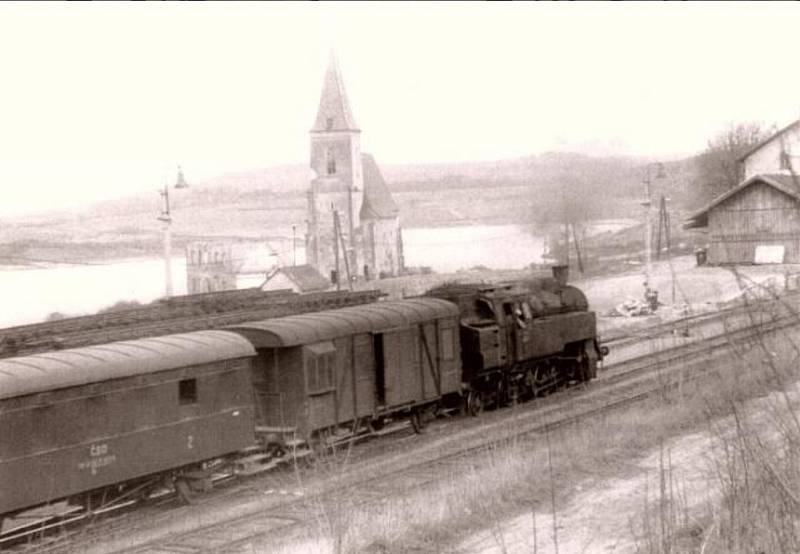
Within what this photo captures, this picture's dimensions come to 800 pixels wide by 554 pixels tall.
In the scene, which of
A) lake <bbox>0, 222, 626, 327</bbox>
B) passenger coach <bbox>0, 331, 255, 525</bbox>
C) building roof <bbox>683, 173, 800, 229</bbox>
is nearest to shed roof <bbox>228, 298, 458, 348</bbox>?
passenger coach <bbox>0, 331, 255, 525</bbox>

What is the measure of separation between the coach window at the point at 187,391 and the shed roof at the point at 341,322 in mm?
2175

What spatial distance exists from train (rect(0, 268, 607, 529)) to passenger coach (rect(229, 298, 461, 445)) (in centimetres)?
3

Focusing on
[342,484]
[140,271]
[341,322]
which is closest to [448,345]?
[341,322]

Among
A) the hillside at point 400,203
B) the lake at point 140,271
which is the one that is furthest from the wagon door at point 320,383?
the lake at point 140,271

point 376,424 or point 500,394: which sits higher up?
point 376,424

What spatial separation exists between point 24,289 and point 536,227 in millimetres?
32704

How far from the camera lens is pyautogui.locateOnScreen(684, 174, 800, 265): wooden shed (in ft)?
153

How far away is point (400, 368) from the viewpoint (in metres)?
19.6

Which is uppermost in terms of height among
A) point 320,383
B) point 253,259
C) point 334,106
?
point 334,106

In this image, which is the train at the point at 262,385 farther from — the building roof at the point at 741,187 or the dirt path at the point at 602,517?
the building roof at the point at 741,187

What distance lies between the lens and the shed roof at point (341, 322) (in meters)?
17.2

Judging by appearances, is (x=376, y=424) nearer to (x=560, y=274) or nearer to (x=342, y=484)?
(x=342, y=484)

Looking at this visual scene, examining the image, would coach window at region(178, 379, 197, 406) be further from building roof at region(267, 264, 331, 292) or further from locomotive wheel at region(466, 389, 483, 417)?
building roof at region(267, 264, 331, 292)

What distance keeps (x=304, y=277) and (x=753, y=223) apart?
40.2 meters
